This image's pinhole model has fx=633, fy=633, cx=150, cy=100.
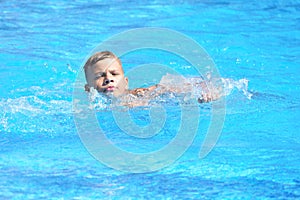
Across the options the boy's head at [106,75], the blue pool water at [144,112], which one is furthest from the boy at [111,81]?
the blue pool water at [144,112]

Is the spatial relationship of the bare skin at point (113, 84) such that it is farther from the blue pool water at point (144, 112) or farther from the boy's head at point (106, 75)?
the blue pool water at point (144, 112)

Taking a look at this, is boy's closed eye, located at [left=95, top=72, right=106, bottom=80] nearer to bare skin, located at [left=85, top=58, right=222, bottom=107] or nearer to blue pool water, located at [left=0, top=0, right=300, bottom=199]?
bare skin, located at [left=85, top=58, right=222, bottom=107]

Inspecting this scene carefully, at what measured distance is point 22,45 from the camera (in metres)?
6.22

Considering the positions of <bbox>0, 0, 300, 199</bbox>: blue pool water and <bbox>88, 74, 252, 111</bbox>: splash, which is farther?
<bbox>88, 74, 252, 111</bbox>: splash

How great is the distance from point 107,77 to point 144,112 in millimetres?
352

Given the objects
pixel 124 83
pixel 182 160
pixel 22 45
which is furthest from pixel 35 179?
pixel 22 45

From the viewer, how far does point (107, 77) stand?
4363 mm

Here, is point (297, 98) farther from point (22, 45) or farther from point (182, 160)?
point (22, 45)

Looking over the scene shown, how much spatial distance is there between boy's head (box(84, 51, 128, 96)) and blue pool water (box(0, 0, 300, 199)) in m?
0.22

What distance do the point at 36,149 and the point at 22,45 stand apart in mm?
2707

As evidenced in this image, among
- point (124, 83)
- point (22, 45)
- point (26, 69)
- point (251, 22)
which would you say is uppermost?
point (251, 22)

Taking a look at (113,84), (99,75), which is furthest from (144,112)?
(99,75)

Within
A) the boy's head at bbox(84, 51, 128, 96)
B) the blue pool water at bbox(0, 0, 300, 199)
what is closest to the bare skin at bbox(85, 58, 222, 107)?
the boy's head at bbox(84, 51, 128, 96)

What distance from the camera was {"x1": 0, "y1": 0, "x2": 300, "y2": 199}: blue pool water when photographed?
3229 millimetres
